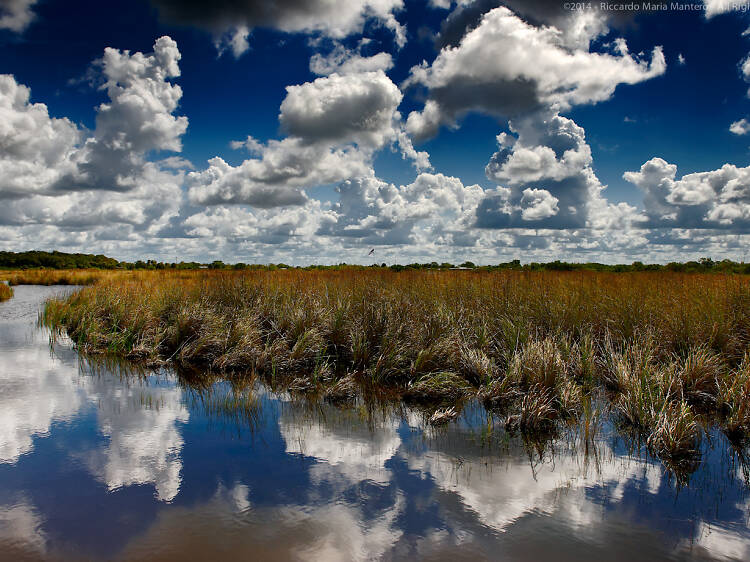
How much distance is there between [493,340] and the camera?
9.24 meters

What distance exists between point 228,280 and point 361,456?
11.1m

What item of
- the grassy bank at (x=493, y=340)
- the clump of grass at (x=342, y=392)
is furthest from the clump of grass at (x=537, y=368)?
→ the clump of grass at (x=342, y=392)

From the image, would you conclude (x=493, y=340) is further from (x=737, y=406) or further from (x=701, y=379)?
(x=737, y=406)

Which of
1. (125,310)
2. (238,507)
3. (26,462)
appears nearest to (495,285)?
(238,507)

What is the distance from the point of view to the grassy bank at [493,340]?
652cm

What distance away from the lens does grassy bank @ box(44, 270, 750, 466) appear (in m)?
6.52

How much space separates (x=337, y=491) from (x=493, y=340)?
5.78m

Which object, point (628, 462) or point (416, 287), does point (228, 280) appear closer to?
point (416, 287)

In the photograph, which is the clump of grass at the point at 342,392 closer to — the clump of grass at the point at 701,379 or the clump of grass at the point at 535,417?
the clump of grass at the point at 535,417

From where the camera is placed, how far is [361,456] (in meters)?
5.22

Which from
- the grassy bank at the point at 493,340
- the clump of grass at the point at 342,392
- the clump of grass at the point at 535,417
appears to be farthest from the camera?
the clump of grass at the point at 342,392

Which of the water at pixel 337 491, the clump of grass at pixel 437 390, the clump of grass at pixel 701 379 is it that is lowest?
the water at pixel 337 491

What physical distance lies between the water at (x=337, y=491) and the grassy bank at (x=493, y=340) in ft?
2.57

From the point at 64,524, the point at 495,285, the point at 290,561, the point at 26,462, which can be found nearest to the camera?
the point at 290,561
